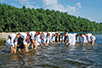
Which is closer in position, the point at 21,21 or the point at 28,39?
the point at 28,39

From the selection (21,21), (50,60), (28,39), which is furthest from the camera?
(21,21)

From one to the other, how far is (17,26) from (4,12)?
8463mm

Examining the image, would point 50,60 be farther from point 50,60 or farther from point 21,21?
point 21,21

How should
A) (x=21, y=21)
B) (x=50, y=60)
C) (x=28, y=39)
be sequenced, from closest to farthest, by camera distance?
1. (x=50, y=60)
2. (x=28, y=39)
3. (x=21, y=21)

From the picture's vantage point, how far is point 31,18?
208 ft

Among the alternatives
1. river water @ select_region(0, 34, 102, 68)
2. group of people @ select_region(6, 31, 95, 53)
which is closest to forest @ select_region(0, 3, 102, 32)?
group of people @ select_region(6, 31, 95, 53)

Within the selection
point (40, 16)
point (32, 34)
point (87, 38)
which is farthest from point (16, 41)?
point (40, 16)

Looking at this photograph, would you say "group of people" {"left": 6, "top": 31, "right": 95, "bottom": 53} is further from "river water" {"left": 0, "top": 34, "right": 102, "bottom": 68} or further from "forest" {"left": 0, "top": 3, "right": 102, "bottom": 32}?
"forest" {"left": 0, "top": 3, "right": 102, "bottom": 32}

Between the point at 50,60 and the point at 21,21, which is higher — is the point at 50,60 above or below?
below

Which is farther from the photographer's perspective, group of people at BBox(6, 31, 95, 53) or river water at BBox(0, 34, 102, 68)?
group of people at BBox(6, 31, 95, 53)

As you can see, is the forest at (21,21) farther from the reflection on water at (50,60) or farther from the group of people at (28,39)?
the reflection on water at (50,60)

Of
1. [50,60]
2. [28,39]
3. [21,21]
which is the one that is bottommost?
[50,60]

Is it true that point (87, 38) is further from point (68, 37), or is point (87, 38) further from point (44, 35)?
point (44, 35)

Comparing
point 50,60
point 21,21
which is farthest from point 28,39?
point 21,21
